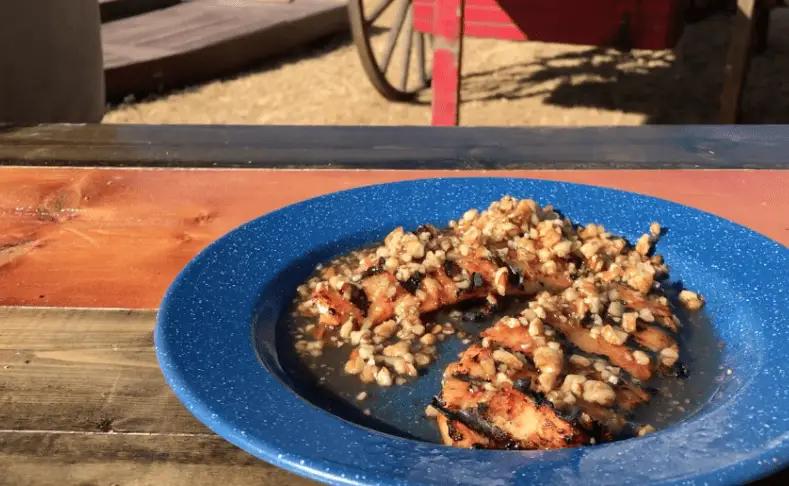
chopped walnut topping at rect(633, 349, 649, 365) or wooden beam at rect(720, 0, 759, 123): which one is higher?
chopped walnut topping at rect(633, 349, 649, 365)

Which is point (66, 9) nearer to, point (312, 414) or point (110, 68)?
point (110, 68)

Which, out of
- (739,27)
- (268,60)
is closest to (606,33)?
(739,27)

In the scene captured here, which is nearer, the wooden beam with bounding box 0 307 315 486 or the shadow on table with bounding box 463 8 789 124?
the wooden beam with bounding box 0 307 315 486

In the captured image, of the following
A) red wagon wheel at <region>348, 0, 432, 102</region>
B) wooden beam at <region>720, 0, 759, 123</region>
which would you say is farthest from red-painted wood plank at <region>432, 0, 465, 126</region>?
wooden beam at <region>720, 0, 759, 123</region>

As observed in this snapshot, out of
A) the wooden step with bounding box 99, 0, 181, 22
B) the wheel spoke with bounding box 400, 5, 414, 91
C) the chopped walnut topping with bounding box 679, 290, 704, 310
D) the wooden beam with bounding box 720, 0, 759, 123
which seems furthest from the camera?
the wooden step with bounding box 99, 0, 181, 22

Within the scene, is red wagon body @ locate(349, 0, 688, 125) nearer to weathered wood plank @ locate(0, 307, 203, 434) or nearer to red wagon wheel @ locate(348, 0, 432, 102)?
red wagon wheel @ locate(348, 0, 432, 102)

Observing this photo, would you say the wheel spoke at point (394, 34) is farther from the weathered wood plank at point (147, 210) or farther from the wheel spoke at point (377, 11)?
the weathered wood plank at point (147, 210)

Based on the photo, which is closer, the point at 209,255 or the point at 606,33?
the point at 209,255
